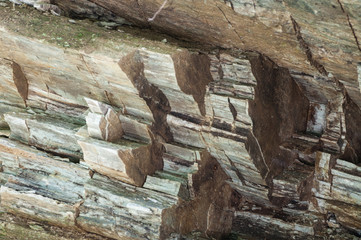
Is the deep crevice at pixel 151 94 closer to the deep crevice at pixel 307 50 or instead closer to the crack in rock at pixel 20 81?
the crack in rock at pixel 20 81

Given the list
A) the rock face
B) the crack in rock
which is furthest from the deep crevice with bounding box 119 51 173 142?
the crack in rock

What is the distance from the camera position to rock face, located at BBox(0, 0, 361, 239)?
40.3 feet

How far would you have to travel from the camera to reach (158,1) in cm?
1257

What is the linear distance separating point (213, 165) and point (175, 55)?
3.18 m

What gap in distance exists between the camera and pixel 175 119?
13156 mm

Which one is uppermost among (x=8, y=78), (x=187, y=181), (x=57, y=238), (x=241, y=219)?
(x=8, y=78)

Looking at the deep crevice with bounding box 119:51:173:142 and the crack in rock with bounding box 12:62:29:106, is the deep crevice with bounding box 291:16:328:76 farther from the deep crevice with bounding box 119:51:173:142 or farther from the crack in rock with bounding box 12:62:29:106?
the crack in rock with bounding box 12:62:29:106

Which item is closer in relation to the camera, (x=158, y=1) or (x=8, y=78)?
(x=158, y=1)

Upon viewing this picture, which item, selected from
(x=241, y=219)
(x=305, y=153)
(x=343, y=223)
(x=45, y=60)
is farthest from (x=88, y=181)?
(x=343, y=223)

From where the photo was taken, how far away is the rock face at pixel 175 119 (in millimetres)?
12297

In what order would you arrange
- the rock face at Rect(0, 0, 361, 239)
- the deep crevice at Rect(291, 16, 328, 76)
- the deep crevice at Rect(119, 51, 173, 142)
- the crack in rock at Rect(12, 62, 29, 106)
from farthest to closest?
the crack in rock at Rect(12, 62, 29, 106) < the rock face at Rect(0, 0, 361, 239) < the deep crevice at Rect(119, 51, 173, 142) < the deep crevice at Rect(291, 16, 328, 76)

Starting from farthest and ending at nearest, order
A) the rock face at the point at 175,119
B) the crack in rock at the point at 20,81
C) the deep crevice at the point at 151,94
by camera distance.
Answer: the crack in rock at the point at 20,81
the rock face at the point at 175,119
the deep crevice at the point at 151,94

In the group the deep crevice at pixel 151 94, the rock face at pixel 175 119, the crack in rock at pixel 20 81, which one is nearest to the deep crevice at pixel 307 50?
the rock face at pixel 175 119

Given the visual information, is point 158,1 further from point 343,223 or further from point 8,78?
point 343,223
